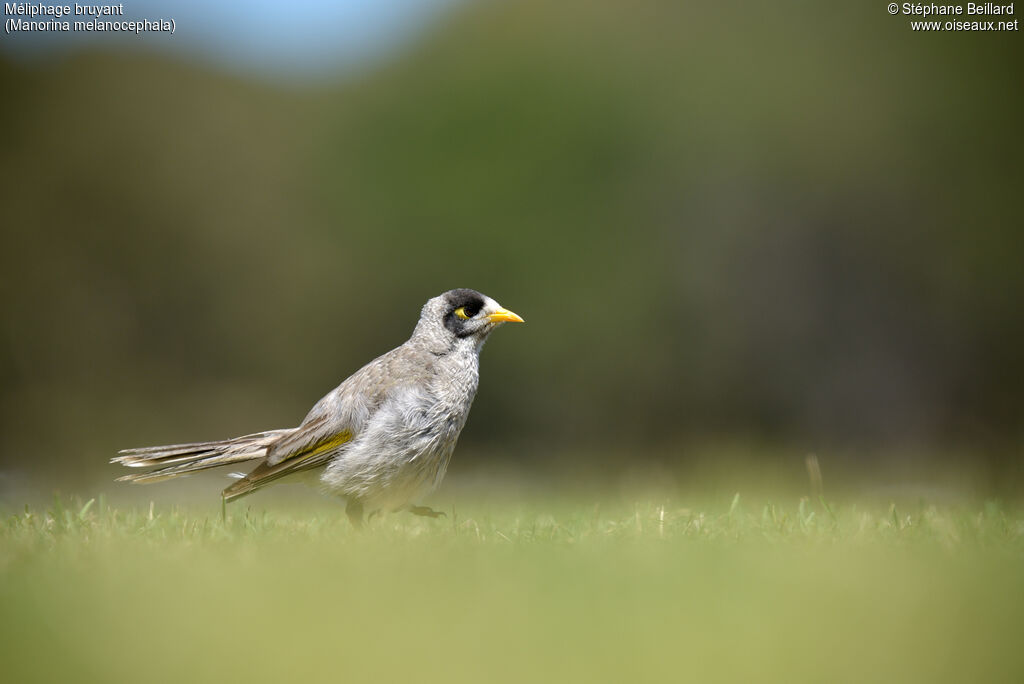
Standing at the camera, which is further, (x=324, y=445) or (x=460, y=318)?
(x=460, y=318)

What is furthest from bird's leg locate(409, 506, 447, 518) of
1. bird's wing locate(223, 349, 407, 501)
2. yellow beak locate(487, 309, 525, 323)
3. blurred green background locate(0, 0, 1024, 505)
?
blurred green background locate(0, 0, 1024, 505)

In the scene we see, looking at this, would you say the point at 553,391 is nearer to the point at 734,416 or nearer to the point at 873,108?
the point at 734,416

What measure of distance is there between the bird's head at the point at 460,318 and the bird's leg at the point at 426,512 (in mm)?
1483

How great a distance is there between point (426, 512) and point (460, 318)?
70.9 inches

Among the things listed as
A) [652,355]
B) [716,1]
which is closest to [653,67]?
[716,1]

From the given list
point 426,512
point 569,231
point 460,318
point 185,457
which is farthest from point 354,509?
point 569,231

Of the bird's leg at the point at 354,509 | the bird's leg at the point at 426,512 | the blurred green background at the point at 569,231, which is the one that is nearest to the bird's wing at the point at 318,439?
the bird's leg at the point at 354,509

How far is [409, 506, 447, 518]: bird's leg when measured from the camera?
8.19 m

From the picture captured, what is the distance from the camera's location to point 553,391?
22375 mm

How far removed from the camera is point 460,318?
9172 millimetres

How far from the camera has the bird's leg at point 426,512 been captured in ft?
26.9

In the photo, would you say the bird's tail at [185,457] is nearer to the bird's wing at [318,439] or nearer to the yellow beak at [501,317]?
the bird's wing at [318,439]

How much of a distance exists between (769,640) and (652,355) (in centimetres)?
1867

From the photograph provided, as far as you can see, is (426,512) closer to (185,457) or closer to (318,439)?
(318,439)
